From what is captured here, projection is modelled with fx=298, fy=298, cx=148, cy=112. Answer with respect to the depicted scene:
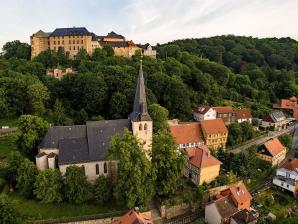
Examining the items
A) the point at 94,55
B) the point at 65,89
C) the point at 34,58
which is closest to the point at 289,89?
the point at 94,55

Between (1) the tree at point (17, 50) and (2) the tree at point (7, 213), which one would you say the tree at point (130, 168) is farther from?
(1) the tree at point (17, 50)

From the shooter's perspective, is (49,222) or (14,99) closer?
(49,222)

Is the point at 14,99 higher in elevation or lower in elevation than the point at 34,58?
lower

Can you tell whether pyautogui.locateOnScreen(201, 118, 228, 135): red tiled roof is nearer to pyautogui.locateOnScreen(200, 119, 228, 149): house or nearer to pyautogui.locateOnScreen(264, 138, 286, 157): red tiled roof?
pyautogui.locateOnScreen(200, 119, 228, 149): house

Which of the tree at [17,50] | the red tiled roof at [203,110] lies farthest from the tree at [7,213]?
the tree at [17,50]

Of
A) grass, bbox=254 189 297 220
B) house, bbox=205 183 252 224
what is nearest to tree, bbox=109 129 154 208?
house, bbox=205 183 252 224

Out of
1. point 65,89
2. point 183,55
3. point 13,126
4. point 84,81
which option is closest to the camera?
point 13,126

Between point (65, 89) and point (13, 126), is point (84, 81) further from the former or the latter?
point (13, 126)
